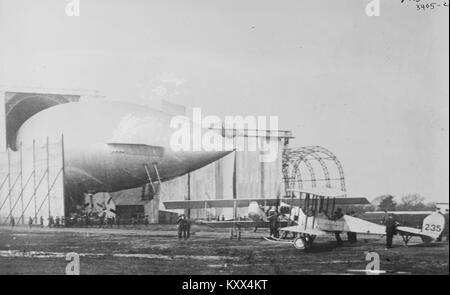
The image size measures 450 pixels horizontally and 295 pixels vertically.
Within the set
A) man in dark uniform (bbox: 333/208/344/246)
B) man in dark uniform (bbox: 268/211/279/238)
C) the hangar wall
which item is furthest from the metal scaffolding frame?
man in dark uniform (bbox: 333/208/344/246)

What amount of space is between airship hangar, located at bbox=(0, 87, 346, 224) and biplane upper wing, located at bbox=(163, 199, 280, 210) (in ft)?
0.29

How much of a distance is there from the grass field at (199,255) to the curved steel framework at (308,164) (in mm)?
852

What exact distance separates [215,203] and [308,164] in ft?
4.81

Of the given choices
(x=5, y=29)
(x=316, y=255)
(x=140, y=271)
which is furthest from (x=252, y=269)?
(x=5, y=29)

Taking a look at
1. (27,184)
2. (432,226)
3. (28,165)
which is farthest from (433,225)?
(28,165)

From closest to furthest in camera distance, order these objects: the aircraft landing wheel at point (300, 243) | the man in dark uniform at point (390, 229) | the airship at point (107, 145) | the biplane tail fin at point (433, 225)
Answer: the biplane tail fin at point (433, 225), the man in dark uniform at point (390, 229), the aircraft landing wheel at point (300, 243), the airship at point (107, 145)

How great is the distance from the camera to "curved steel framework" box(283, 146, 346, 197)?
24.1ft

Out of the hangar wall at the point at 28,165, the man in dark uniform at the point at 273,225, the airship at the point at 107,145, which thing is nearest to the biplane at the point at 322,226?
the man in dark uniform at the point at 273,225

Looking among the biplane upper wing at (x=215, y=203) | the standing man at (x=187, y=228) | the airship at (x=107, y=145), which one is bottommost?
the standing man at (x=187, y=228)

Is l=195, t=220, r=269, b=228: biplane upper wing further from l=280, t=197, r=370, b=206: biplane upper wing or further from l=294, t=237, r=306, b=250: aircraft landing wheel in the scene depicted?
l=294, t=237, r=306, b=250: aircraft landing wheel

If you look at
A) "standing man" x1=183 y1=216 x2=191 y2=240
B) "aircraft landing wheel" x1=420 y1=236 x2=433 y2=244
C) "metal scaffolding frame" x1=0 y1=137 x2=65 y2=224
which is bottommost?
"aircraft landing wheel" x1=420 y1=236 x2=433 y2=244

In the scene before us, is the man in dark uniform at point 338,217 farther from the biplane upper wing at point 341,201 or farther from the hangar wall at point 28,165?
the hangar wall at point 28,165

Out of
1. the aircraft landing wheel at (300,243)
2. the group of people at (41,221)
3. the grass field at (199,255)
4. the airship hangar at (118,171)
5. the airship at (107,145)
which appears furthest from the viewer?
the airship at (107,145)

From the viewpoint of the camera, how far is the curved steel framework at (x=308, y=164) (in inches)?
289
